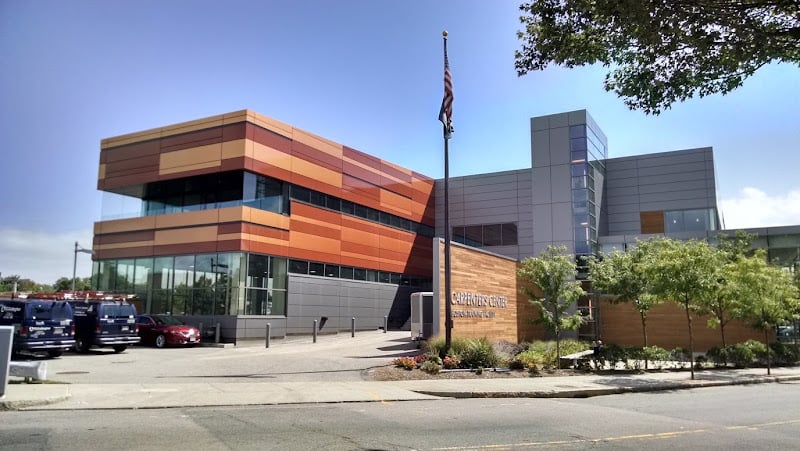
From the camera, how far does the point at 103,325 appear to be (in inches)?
883

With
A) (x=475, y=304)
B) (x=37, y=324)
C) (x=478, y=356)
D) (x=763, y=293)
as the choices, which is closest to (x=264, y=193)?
(x=475, y=304)

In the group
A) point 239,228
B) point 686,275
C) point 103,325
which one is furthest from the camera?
point 239,228

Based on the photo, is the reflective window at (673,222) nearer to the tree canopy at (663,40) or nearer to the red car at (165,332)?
the red car at (165,332)

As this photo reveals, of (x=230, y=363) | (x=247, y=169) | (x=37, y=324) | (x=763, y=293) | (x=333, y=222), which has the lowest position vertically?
(x=230, y=363)

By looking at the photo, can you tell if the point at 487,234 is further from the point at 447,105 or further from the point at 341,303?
the point at 447,105

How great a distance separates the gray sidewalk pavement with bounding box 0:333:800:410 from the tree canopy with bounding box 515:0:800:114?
8197mm

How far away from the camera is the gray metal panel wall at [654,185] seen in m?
42.7

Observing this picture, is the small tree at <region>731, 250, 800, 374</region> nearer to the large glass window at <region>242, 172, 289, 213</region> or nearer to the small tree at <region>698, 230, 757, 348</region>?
the small tree at <region>698, 230, 757, 348</region>

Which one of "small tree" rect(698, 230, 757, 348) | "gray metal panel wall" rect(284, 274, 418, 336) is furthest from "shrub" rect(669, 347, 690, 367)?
"gray metal panel wall" rect(284, 274, 418, 336)

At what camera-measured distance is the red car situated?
26.6m

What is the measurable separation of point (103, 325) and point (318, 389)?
1241 centimetres

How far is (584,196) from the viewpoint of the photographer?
129 ft

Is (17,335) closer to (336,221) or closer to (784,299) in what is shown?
(336,221)

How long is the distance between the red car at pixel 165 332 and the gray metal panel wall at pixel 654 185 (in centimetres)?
3084
